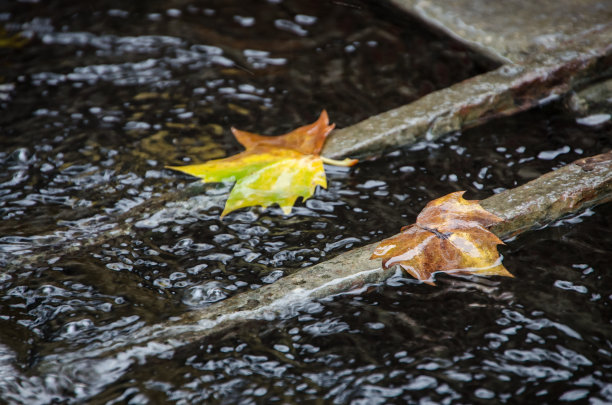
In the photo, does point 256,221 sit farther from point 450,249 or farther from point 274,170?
point 450,249

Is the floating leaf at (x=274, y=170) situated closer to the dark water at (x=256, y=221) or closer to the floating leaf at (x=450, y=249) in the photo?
the dark water at (x=256, y=221)

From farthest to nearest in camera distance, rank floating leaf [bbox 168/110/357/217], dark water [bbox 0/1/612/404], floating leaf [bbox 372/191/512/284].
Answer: floating leaf [bbox 168/110/357/217] → floating leaf [bbox 372/191/512/284] → dark water [bbox 0/1/612/404]

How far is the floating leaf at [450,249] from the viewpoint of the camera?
179 cm

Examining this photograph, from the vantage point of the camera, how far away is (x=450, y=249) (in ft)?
5.89

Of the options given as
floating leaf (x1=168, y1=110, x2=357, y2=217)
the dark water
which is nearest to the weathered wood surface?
the dark water

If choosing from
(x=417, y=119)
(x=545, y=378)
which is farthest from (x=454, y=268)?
(x=417, y=119)

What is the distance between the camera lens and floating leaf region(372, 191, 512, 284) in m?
A: 1.79

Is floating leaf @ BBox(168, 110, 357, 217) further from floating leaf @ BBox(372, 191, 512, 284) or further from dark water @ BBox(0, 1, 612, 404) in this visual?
floating leaf @ BBox(372, 191, 512, 284)

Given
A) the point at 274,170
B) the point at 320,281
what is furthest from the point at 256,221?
the point at 320,281

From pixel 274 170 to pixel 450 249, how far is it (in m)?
0.73

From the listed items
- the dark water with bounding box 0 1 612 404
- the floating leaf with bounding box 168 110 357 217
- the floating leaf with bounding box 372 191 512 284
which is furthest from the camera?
the floating leaf with bounding box 168 110 357 217

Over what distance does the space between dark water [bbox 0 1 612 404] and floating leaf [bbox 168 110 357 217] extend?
0.05m

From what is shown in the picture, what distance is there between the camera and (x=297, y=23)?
3252 millimetres

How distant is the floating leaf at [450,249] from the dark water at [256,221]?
48 millimetres
